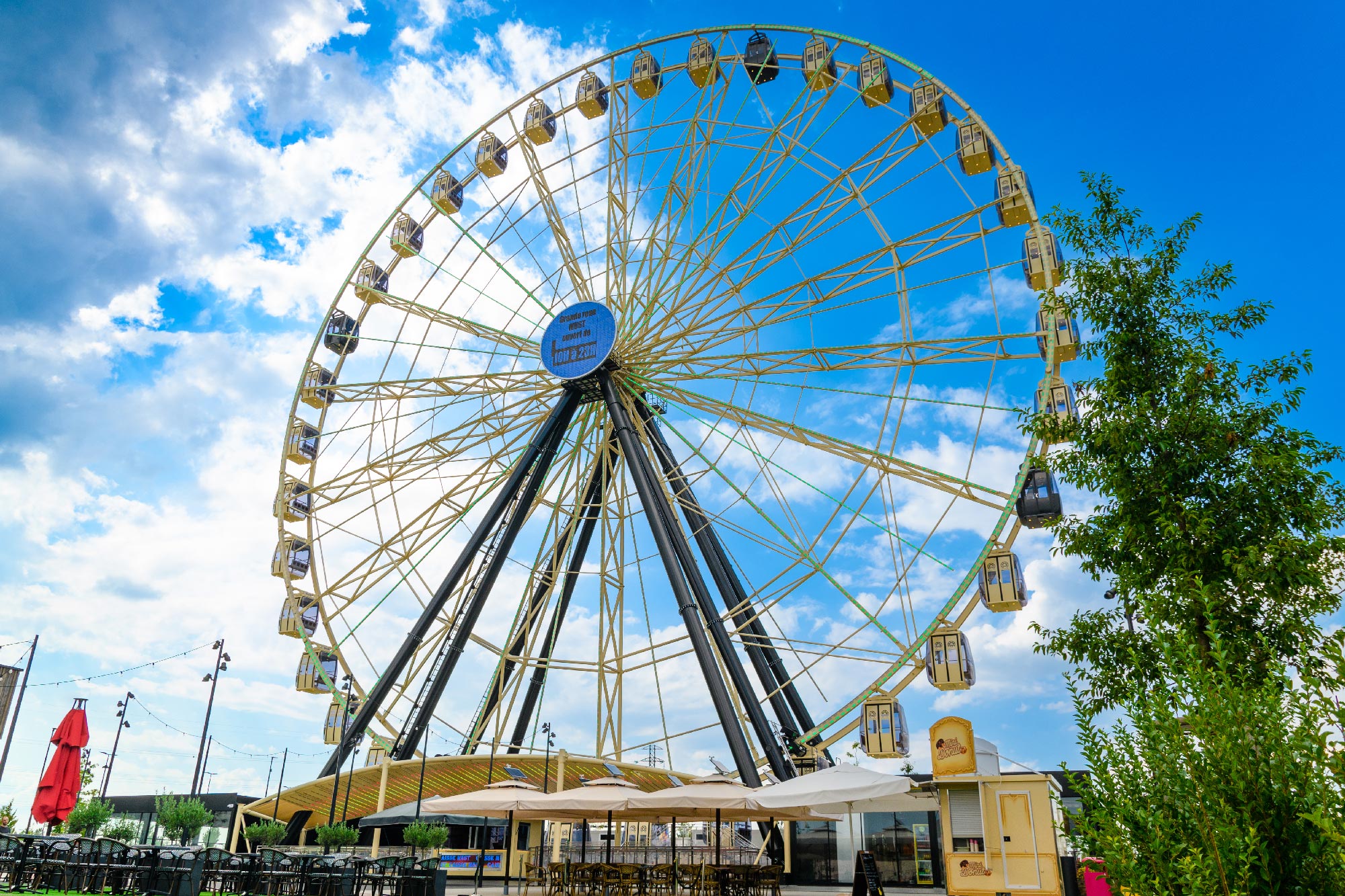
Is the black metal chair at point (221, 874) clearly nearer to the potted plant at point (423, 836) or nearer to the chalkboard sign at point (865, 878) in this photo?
the potted plant at point (423, 836)

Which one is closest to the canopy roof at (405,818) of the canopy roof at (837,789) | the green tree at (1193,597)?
the canopy roof at (837,789)

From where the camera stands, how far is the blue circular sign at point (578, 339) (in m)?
20.3

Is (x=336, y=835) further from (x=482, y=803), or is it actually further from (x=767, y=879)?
(x=767, y=879)

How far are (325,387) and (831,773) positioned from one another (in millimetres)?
15956

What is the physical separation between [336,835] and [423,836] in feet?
5.36

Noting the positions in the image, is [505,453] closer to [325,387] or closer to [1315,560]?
[325,387]

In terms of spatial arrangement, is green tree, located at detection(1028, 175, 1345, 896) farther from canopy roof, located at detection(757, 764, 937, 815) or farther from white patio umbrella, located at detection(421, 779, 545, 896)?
white patio umbrella, located at detection(421, 779, 545, 896)

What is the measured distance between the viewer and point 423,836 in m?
17.4

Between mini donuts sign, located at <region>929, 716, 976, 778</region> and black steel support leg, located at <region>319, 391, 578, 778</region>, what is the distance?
32.3 ft

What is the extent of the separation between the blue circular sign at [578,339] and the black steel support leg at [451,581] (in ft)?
2.21

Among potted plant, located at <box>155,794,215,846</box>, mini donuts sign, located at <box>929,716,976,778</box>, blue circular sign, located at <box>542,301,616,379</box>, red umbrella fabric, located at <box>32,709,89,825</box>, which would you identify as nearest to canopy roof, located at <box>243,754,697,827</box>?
potted plant, located at <box>155,794,215,846</box>

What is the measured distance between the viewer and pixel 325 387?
2316 cm

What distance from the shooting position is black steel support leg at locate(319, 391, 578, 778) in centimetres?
1900

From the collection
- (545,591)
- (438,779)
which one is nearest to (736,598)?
(545,591)
